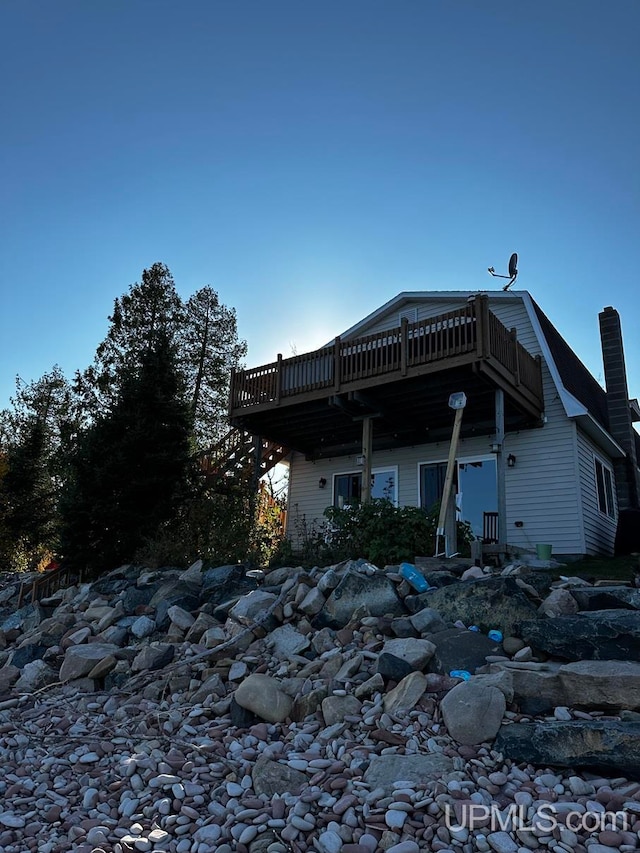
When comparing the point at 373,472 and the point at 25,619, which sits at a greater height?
the point at 373,472

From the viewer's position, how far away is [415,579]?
5.84 m

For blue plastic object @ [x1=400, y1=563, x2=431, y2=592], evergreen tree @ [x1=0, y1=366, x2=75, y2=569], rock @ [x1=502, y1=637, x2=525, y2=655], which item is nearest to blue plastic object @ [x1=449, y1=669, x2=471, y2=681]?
rock @ [x1=502, y1=637, x2=525, y2=655]

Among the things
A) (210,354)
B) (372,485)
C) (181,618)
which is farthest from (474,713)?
(210,354)

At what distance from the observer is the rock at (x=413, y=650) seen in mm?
4504

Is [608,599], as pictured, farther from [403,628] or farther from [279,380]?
[279,380]

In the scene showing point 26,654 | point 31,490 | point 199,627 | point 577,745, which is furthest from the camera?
point 31,490

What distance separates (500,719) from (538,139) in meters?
8.43

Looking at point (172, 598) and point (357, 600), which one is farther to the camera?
A: point (172, 598)

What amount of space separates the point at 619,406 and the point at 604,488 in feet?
6.65

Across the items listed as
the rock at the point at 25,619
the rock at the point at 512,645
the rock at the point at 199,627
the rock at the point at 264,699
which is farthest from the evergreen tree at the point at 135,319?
the rock at the point at 512,645

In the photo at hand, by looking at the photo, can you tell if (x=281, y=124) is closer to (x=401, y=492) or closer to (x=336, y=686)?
(x=401, y=492)

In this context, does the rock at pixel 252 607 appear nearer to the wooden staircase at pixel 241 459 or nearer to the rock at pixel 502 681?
the rock at pixel 502 681

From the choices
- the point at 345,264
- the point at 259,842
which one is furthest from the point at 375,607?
the point at 345,264

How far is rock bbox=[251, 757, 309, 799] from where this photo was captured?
11.3 ft
